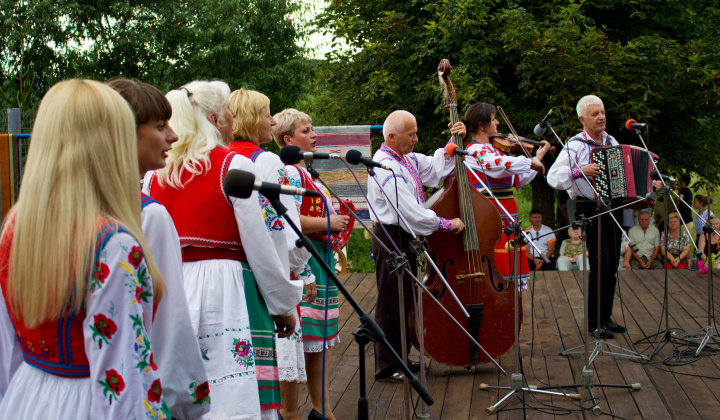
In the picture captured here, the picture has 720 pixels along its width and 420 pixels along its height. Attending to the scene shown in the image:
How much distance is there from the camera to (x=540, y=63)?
31.8 ft

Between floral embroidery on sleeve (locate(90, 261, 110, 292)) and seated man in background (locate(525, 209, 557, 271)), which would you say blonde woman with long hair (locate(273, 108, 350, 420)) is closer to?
floral embroidery on sleeve (locate(90, 261, 110, 292))

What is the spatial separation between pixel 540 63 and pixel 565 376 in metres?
6.09

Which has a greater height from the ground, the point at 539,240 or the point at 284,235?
the point at 284,235

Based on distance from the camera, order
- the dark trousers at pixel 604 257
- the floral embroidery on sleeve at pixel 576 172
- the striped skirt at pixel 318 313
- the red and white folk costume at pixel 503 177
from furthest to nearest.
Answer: the dark trousers at pixel 604 257, the floral embroidery on sleeve at pixel 576 172, the red and white folk costume at pixel 503 177, the striped skirt at pixel 318 313

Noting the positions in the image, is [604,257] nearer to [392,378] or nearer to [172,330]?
[392,378]

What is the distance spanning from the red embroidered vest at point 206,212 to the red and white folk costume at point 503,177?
260 cm

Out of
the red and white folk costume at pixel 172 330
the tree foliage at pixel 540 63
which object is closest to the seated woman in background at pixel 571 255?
the tree foliage at pixel 540 63

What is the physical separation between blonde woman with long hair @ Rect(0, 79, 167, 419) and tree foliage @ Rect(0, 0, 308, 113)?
545 inches

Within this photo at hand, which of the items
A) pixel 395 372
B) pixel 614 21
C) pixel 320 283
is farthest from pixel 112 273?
pixel 614 21

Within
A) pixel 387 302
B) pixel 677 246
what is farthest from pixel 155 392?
pixel 677 246

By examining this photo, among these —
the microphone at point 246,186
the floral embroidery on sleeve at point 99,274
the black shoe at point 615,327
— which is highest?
the microphone at point 246,186

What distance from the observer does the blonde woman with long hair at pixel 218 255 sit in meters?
2.45

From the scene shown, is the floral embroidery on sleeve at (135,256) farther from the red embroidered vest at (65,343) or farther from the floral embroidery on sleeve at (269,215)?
the floral embroidery on sleeve at (269,215)

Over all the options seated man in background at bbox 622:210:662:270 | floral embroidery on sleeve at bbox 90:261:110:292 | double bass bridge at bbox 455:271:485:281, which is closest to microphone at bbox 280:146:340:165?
floral embroidery on sleeve at bbox 90:261:110:292
